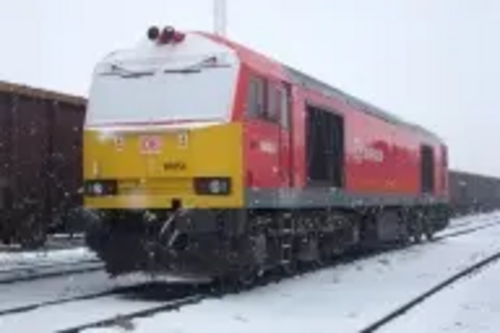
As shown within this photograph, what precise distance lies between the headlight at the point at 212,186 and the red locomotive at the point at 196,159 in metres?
0.01

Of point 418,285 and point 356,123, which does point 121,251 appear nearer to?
point 418,285

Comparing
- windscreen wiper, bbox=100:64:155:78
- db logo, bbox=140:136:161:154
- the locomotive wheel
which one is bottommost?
the locomotive wheel

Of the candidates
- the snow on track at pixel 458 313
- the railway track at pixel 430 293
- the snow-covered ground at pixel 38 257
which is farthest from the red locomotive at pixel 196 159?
the snow-covered ground at pixel 38 257

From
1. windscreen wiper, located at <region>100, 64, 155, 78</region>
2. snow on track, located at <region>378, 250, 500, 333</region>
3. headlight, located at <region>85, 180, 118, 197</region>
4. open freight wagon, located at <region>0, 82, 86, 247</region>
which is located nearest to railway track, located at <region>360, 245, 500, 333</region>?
snow on track, located at <region>378, 250, 500, 333</region>

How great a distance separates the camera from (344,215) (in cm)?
1669

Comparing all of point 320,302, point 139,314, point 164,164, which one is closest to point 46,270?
point 164,164

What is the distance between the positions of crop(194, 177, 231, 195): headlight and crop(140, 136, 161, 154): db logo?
747 millimetres

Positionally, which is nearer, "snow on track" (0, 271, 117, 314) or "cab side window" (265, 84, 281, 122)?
"snow on track" (0, 271, 117, 314)

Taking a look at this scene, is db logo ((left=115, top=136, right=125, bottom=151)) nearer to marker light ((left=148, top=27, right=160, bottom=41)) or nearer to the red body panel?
marker light ((left=148, top=27, right=160, bottom=41))

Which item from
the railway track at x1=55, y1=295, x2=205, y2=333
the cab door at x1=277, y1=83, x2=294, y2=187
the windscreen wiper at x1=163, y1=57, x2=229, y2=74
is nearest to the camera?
the railway track at x1=55, y1=295, x2=205, y2=333

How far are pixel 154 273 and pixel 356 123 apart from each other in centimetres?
722

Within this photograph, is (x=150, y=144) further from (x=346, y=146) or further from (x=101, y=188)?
(x=346, y=146)

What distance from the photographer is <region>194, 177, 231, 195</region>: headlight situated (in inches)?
445

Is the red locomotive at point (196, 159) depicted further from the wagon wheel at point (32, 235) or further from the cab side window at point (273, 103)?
the wagon wheel at point (32, 235)
